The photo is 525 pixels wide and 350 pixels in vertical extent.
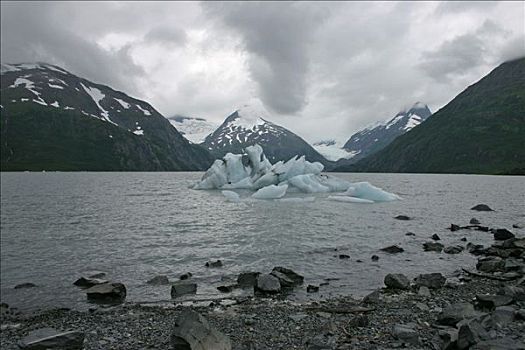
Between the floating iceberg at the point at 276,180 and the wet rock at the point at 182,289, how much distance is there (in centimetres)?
4342

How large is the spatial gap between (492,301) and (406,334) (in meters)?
4.81

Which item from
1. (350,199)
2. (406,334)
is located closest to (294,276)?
(406,334)

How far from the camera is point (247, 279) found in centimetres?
2002

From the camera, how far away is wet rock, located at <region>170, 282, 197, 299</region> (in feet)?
59.9

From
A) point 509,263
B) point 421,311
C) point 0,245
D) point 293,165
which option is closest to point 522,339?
point 421,311

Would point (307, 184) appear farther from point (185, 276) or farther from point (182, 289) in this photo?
point (182, 289)

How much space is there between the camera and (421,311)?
14.4 metres

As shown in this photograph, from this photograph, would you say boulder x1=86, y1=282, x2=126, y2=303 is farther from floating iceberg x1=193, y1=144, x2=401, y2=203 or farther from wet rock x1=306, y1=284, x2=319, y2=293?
floating iceberg x1=193, y1=144, x2=401, y2=203

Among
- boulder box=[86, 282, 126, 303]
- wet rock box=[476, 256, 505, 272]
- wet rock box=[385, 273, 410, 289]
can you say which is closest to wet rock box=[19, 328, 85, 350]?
boulder box=[86, 282, 126, 303]

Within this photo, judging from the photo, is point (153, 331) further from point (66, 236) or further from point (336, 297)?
point (66, 236)

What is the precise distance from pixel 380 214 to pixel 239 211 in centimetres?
1584

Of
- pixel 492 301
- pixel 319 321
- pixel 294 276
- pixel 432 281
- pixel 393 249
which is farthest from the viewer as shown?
pixel 393 249

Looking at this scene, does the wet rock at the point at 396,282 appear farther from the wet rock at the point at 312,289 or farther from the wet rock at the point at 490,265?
the wet rock at the point at 490,265

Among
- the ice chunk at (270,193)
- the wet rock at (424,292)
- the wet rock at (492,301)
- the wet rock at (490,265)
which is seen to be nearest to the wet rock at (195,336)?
the wet rock at (492,301)
